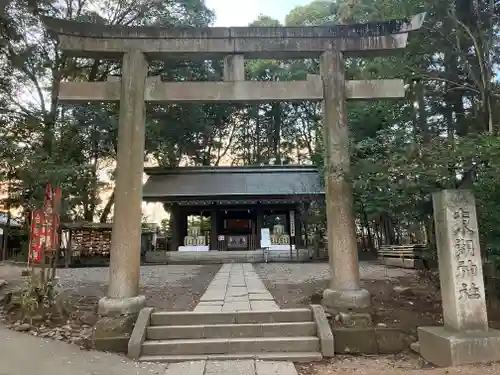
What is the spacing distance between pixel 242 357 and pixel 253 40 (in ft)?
16.9

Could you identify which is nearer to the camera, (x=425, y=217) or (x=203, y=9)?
(x=425, y=217)

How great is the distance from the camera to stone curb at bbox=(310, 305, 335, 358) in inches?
212

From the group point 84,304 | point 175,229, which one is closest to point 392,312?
point 84,304

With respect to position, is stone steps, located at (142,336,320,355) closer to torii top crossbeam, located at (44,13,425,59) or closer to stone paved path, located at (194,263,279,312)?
stone paved path, located at (194,263,279,312)

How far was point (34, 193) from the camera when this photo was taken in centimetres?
1544

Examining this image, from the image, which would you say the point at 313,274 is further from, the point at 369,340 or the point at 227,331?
the point at 227,331

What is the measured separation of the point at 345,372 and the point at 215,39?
221 inches

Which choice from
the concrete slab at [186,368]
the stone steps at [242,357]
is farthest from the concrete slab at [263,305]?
the concrete slab at [186,368]

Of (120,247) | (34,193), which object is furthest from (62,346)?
(34,193)

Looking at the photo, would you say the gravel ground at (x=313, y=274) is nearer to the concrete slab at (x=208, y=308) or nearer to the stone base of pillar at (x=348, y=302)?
the stone base of pillar at (x=348, y=302)

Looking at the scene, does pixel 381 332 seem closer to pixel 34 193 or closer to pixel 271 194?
pixel 271 194

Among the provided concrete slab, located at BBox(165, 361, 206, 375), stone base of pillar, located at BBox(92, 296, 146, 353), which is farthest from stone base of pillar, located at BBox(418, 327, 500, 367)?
stone base of pillar, located at BBox(92, 296, 146, 353)

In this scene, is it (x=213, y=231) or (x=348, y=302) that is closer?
(x=348, y=302)

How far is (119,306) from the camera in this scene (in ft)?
19.8
